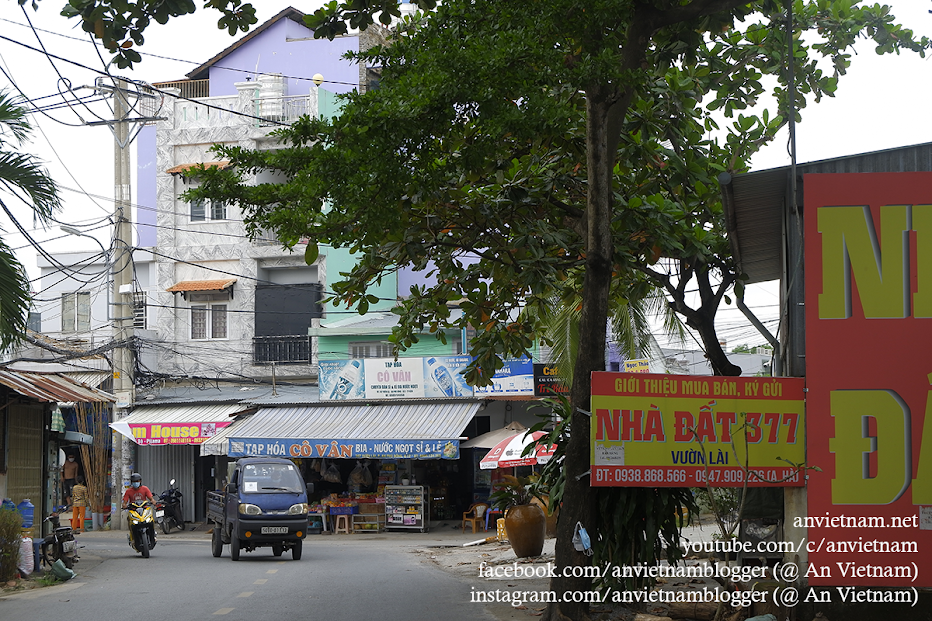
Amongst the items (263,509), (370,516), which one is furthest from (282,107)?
(263,509)

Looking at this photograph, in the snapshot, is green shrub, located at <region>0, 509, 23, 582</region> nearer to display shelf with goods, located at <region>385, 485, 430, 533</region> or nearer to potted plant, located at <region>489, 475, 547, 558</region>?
potted plant, located at <region>489, 475, 547, 558</region>

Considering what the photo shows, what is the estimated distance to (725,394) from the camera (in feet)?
29.3

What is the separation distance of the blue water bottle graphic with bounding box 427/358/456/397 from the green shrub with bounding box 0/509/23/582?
14457 mm

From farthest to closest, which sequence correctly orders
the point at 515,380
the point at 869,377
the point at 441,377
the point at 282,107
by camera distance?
the point at 282,107 < the point at 441,377 < the point at 515,380 < the point at 869,377

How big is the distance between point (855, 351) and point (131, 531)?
14.7 m

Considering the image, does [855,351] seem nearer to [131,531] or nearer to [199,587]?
[199,587]

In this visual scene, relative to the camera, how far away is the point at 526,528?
15398 millimetres

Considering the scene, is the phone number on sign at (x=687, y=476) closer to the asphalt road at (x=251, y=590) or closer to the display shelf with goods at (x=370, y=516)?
the asphalt road at (x=251, y=590)

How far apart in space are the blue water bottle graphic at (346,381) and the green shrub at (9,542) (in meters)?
14.4

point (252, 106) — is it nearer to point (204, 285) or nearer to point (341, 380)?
point (204, 285)

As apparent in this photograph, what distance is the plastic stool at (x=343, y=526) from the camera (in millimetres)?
26953

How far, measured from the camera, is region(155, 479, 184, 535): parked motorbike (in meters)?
27.5

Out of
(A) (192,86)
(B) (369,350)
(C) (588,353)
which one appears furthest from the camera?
(A) (192,86)

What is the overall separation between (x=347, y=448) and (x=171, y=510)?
20.9 ft
